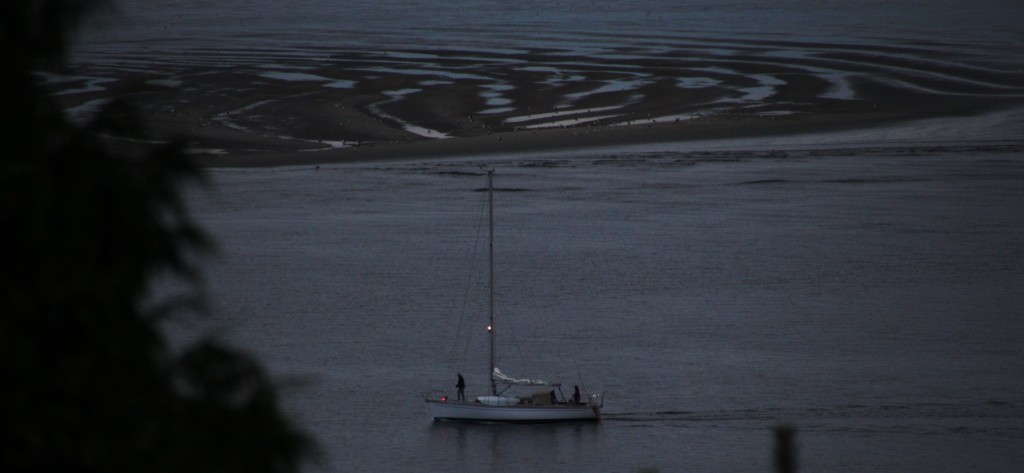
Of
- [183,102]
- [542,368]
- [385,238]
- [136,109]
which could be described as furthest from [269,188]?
[136,109]

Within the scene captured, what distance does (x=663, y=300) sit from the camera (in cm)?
2345

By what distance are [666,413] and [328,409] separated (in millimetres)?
4372

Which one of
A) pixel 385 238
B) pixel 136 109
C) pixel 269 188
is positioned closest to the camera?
pixel 136 109

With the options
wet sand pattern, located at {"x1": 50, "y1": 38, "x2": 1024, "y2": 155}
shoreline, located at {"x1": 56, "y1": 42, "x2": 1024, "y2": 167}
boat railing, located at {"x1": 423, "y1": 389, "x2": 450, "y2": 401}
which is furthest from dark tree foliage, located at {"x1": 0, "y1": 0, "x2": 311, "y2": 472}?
wet sand pattern, located at {"x1": 50, "y1": 38, "x2": 1024, "y2": 155}

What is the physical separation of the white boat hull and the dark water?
0.16 meters

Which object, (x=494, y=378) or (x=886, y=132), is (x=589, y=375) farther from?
(x=886, y=132)

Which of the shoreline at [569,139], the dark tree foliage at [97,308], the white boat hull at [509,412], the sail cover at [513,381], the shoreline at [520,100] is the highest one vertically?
the dark tree foliage at [97,308]

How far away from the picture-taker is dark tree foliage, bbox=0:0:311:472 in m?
2.49

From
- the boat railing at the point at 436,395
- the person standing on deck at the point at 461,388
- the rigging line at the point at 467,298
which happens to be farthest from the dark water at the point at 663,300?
the person standing on deck at the point at 461,388

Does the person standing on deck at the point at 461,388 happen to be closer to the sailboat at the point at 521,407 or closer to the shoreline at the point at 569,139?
the sailboat at the point at 521,407

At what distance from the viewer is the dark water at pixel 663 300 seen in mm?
16922

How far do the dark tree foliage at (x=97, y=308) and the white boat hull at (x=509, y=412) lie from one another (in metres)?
15.0

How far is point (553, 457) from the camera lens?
16672 mm

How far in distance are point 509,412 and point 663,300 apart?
619cm
